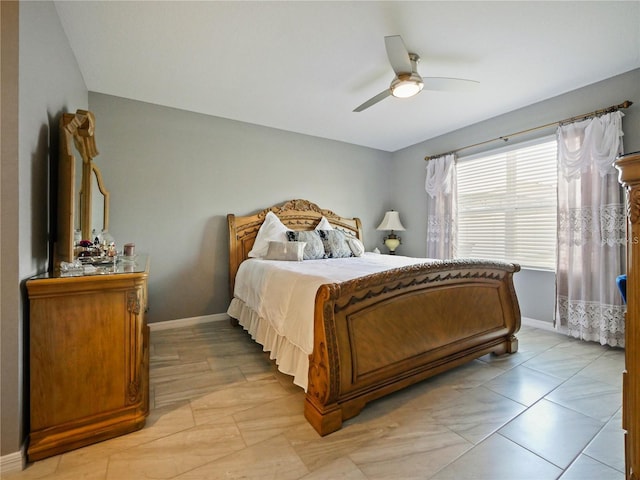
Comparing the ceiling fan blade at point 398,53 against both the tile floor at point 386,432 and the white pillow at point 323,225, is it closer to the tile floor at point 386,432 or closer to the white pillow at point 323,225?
the white pillow at point 323,225

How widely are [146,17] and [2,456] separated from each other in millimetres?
2551

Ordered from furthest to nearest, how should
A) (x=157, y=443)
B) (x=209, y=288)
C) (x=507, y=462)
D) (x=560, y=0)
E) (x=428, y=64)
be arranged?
(x=209, y=288) → (x=428, y=64) → (x=560, y=0) → (x=157, y=443) → (x=507, y=462)

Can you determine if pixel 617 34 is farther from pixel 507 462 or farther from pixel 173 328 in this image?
pixel 173 328

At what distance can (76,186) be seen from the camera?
1.88 m

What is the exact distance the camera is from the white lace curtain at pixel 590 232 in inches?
102

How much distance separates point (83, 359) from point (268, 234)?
2287mm

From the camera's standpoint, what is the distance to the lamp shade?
4.60m

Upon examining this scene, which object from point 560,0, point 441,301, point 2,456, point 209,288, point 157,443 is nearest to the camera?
point 2,456

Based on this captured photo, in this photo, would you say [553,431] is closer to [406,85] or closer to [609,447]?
[609,447]

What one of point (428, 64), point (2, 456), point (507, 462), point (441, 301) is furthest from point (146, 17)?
point (507, 462)

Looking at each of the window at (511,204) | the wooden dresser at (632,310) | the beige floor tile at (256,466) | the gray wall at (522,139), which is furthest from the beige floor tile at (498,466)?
the window at (511,204)

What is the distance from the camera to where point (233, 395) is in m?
1.86

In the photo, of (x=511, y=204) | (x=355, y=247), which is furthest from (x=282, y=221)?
(x=511, y=204)

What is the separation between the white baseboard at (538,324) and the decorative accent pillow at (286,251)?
275 centimetres
